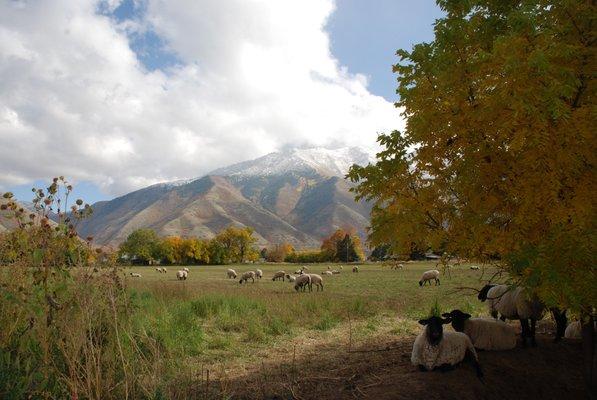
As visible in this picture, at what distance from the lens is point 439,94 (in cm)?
645

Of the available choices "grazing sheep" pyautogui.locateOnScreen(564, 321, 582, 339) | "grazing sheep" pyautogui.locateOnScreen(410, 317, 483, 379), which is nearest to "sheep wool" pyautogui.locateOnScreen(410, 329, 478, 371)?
"grazing sheep" pyautogui.locateOnScreen(410, 317, 483, 379)

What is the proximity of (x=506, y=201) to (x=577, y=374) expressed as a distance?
473cm

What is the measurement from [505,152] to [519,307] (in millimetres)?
4841

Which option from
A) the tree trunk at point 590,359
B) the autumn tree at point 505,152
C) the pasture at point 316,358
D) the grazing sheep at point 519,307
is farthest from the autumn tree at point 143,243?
the tree trunk at point 590,359

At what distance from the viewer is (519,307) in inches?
368

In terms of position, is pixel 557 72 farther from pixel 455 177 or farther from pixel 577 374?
pixel 577 374

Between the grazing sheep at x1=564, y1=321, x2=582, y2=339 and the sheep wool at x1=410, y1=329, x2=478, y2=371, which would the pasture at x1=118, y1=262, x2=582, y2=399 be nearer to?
the sheep wool at x1=410, y1=329, x2=478, y2=371

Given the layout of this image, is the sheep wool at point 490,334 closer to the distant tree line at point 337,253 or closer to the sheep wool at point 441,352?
the sheep wool at point 441,352

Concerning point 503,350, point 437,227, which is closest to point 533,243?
point 437,227

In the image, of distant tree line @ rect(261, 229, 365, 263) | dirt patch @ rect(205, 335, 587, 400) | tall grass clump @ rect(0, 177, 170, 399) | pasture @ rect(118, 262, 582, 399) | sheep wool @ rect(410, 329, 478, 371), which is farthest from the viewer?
distant tree line @ rect(261, 229, 365, 263)

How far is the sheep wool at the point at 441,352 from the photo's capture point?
727 centimetres

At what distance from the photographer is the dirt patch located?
642 cm

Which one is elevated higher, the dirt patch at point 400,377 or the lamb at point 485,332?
the lamb at point 485,332

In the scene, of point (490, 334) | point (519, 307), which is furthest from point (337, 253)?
point (490, 334)
